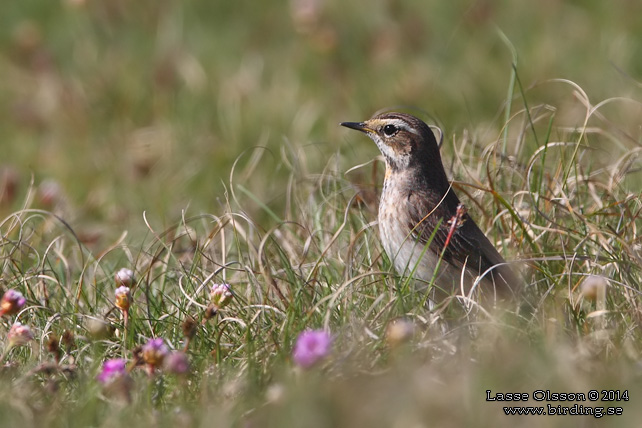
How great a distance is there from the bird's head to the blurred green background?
179 cm

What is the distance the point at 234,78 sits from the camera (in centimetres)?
1051

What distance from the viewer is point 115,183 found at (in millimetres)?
9352

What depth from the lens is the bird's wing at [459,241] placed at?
5242 millimetres

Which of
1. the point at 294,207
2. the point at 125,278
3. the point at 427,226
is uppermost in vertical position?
the point at 294,207

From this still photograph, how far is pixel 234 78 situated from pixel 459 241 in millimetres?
5489

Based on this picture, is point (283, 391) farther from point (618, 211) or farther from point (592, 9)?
point (592, 9)

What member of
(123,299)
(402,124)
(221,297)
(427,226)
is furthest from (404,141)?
(123,299)

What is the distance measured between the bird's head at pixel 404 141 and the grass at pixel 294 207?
0.61 ft

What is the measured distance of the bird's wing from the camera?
5242 millimetres

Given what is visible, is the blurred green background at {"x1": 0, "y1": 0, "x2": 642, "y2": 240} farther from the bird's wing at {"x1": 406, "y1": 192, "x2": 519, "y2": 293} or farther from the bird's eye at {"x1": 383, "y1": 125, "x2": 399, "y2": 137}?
the bird's wing at {"x1": 406, "y1": 192, "x2": 519, "y2": 293}

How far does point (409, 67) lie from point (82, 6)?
3389 mm

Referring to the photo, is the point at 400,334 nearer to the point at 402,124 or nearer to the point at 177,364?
the point at 177,364

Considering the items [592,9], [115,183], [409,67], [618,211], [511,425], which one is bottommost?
[511,425]

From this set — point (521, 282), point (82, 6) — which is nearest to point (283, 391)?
Answer: point (521, 282)
